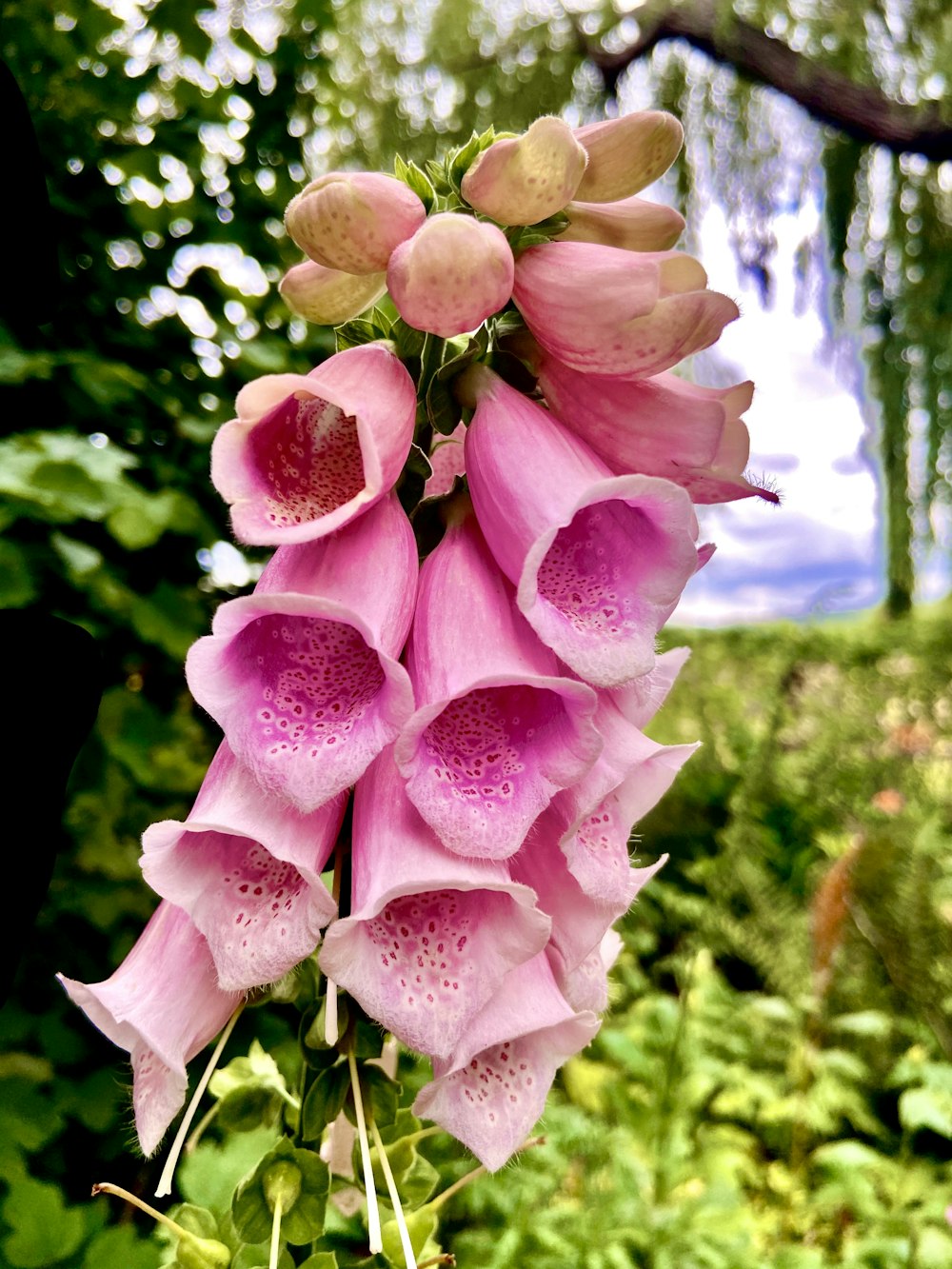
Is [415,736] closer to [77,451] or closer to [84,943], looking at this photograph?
[77,451]

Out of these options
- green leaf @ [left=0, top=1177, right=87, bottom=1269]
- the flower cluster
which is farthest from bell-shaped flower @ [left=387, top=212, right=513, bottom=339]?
green leaf @ [left=0, top=1177, right=87, bottom=1269]

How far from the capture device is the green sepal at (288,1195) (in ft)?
1.32

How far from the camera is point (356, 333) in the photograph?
1.46ft

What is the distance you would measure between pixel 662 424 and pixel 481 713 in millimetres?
161

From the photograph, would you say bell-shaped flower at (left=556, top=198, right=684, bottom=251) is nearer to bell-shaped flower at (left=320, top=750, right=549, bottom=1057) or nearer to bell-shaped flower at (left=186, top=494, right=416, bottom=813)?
bell-shaped flower at (left=186, top=494, right=416, bottom=813)

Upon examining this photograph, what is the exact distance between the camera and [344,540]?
393 millimetres

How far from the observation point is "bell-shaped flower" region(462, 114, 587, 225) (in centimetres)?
38

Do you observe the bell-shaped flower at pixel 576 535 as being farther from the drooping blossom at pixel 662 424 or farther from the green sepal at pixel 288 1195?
the green sepal at pixel 288 1195

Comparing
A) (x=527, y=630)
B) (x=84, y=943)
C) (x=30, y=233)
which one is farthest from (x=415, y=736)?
(x=84, y=943)

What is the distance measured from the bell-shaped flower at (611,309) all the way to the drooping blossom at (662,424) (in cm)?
2

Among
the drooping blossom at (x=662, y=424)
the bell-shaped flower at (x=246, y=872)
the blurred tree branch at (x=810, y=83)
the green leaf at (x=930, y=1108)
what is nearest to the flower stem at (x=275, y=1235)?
the bell-shaped flower at (x=246, y=872)

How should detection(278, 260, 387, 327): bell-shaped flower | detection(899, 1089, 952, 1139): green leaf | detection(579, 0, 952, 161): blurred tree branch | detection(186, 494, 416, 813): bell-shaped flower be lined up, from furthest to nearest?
detection(579, 0, 952, 161): blurred tree branch, detection(899, 1089, 952, 1139): green leaf, detection(278, 260, 387, 327): bell-shaped flower, detection(186, 494, 416, 813): bell-shaped flower

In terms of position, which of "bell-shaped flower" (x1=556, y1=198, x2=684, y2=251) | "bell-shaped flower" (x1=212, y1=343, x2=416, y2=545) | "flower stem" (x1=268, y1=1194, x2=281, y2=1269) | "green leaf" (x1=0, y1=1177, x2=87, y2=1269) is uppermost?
"bell-shaped flower" (x1=556, y1=198, x2=684, y2=251)

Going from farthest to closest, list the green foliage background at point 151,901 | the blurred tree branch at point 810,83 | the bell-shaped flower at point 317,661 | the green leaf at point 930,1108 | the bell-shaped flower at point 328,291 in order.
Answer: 1. the blurred tree branch at point 810,83
2. the green leaf at point 930,1108
3. the green foliage background at point 151,901
4. the bell-shaped flower at point 328,291
5. the bell-shaped flower at point 317,661
